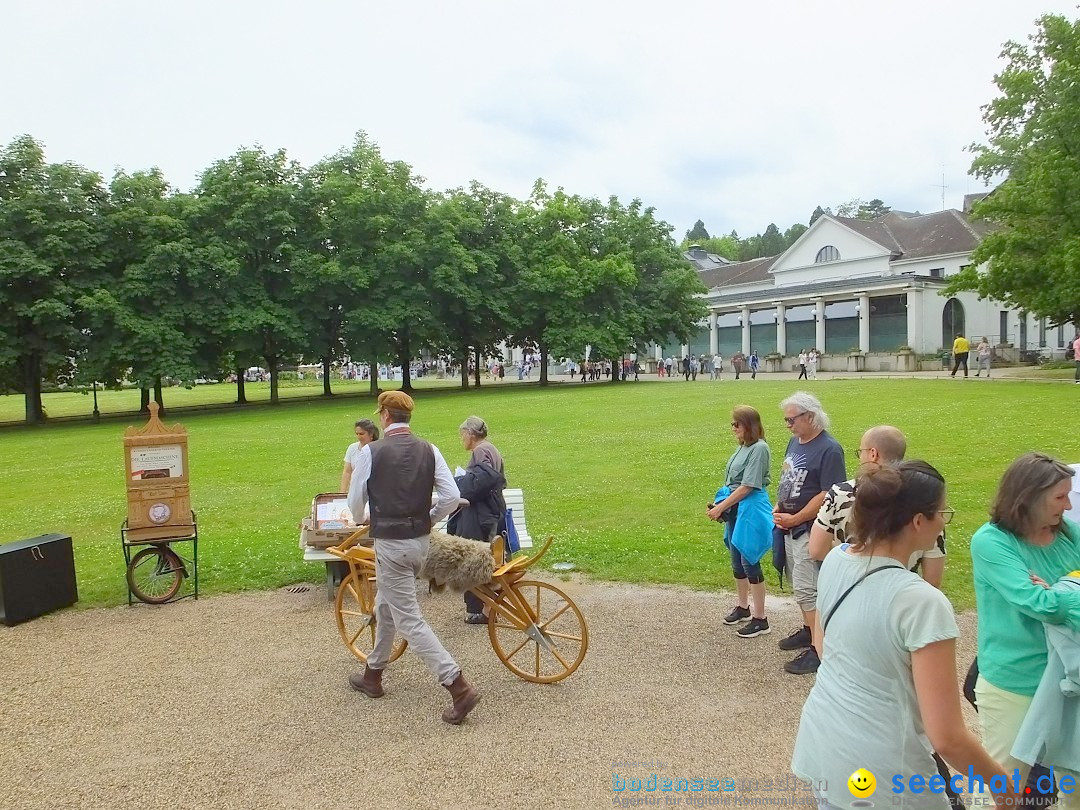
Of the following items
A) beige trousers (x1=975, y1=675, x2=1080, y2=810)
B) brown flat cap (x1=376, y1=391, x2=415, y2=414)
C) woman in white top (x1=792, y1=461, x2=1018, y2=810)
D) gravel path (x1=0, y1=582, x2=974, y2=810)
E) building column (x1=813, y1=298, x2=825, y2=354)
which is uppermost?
building column (x1=813, y1=298, x2=825, y2=354)

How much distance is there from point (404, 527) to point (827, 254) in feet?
225

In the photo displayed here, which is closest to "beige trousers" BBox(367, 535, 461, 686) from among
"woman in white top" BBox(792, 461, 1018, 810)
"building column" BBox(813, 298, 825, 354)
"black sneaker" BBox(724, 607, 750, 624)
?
"black sneaker" BBox(724, 607, 750, 624)

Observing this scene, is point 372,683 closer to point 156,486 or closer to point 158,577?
point 156,486

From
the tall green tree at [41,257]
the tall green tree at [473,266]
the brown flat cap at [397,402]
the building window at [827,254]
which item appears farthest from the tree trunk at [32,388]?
the building window at [827,254]

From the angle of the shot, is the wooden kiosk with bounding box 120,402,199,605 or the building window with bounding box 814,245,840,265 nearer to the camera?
the wooden kiosk with bounding box 120,402,199,605

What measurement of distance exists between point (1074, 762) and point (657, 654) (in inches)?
126

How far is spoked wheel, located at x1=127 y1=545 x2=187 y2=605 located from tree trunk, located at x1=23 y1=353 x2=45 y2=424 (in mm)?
30980

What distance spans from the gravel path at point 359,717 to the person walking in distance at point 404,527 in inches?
14.0

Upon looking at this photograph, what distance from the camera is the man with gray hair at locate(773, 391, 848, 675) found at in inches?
204

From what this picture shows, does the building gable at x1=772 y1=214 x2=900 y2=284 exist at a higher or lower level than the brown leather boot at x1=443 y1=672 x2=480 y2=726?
higher

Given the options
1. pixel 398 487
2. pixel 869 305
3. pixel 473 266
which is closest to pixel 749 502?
pixel 398 487

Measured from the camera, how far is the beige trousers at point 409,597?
4777 millimetres

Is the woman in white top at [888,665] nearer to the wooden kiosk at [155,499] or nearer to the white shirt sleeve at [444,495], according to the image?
the white shirt sleeve at [444,495]

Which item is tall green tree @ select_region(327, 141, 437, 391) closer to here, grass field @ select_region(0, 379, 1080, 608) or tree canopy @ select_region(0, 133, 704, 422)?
tree canopy @ select_region(0, 133, 704, 422)
